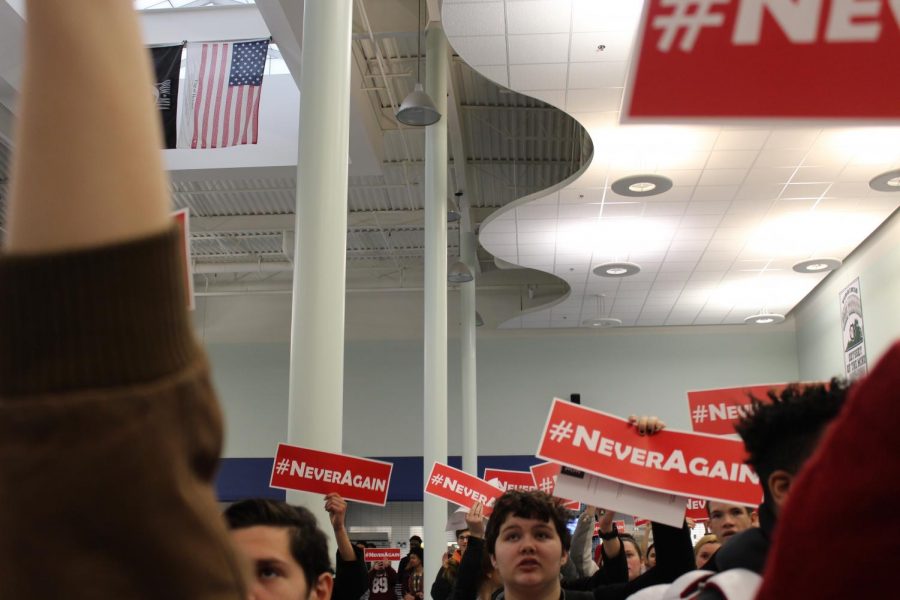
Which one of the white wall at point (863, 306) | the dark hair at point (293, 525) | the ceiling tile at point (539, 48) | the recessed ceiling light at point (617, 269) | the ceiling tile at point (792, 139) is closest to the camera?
the dark hair at point (293, 525)

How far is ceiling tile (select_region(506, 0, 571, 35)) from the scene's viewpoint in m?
9.09

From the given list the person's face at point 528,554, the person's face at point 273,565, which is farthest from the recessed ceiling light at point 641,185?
the person's face at point 273,565

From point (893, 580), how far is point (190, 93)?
10798mm

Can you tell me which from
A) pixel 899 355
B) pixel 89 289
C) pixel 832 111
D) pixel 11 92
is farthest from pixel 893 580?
pixel 11 92

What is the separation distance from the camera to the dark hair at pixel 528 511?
349cm

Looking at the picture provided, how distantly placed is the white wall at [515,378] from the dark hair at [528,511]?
18.8m

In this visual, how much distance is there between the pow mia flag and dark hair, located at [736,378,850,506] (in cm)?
907

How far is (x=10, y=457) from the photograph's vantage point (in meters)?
0.43

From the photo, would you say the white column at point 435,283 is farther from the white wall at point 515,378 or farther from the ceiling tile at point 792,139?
the white wall at point 515,378

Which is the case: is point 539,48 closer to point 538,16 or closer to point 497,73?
point 538,16

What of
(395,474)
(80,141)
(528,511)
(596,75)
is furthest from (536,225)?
(80,141)

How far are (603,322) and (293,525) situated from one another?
1919cm

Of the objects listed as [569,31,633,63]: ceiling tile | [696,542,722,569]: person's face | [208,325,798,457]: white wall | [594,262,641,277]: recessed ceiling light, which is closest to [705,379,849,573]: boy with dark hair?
[696,542,722,569]: person's face

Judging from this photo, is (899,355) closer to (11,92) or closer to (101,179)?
(101,179)
